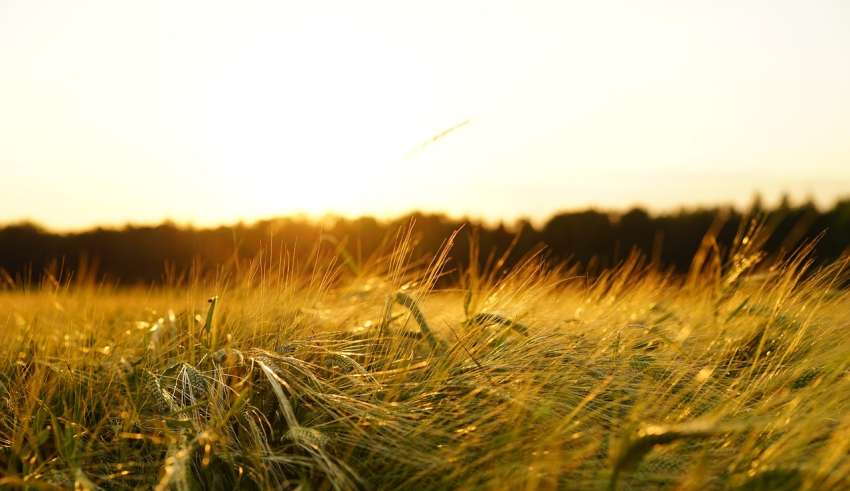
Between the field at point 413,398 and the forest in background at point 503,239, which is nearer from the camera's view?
the field at point 413,398

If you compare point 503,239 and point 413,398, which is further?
point 503,239

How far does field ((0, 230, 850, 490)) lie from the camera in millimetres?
1392

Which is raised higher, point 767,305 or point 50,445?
point 767,305

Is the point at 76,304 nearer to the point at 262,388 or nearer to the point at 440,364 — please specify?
the point at 262,388

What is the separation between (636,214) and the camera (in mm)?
10719

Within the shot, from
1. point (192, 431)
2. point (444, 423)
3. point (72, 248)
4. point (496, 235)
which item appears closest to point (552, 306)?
point (444, 423)

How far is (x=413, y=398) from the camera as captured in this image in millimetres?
1661

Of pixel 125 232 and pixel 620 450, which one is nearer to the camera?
pixel 620 450

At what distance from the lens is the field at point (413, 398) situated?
4.57 feet

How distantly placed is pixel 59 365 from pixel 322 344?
2.23ft

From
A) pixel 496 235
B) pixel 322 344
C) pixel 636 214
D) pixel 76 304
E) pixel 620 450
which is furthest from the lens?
pixel 636 214

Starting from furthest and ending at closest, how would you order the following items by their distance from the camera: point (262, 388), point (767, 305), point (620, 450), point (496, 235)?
point (496, 235), point (767, 305), point (262, 388), point (620, 450)

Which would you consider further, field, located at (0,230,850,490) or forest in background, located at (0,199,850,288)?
forest in background, located at (0,199,850,288)

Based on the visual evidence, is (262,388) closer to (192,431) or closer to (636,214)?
(192,431)
